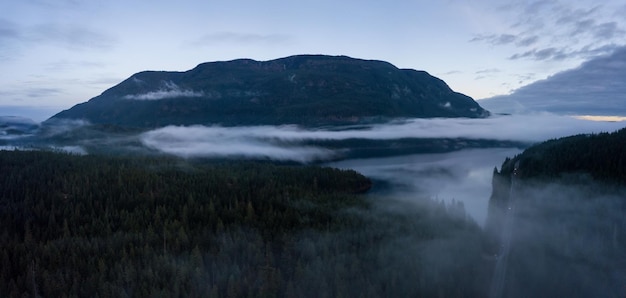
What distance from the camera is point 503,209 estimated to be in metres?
163

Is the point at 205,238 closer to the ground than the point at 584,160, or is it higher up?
closer to the ground

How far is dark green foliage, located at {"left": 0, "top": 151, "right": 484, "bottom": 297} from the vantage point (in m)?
72.3

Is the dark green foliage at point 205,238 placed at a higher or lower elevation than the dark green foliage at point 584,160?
lower

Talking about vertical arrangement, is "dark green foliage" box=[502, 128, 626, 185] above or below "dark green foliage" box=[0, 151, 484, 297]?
above

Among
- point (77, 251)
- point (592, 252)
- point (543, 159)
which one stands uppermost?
point (543, 159)

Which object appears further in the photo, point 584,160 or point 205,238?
point 584,160

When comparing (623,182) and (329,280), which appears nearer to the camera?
(329,280)

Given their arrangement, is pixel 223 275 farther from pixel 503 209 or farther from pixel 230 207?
pixel 503 209

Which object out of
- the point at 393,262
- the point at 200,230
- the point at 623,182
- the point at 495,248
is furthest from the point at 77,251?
the point at 623,182

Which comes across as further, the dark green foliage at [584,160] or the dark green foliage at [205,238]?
the dark green foliage at [584,160]

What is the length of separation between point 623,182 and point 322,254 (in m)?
113

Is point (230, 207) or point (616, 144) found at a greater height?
point (616, 144)

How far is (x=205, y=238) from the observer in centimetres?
9612

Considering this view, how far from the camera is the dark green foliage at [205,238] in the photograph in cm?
7231
